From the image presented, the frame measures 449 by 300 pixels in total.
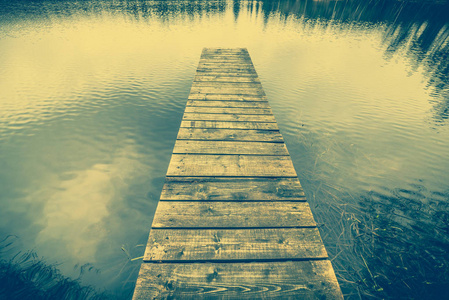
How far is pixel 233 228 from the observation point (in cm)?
238

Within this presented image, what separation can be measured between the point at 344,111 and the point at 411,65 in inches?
371

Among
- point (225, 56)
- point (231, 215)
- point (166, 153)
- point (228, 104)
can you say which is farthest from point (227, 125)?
point (225, 56)

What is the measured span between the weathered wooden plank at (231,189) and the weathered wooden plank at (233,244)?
0.48 metres

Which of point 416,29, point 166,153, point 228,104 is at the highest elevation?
point 228,104

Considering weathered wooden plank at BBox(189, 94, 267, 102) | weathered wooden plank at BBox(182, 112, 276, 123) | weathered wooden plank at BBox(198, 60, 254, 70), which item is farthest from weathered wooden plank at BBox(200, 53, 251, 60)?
weathered wooden plank at BBox(182, 112, 276, 123)

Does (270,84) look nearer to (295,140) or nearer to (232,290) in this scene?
(295,140)

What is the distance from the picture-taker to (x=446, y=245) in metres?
3.63

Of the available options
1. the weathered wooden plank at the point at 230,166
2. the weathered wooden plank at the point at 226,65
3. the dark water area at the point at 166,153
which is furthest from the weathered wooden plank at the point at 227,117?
the weathered wooden plank at the point at 226,65

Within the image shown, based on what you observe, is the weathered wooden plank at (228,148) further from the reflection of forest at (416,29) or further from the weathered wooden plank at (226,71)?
the reflection of forest at (416,29)

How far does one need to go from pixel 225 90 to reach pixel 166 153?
9.34 ft

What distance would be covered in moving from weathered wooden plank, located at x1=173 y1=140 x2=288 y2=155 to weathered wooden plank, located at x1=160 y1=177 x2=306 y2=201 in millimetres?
685

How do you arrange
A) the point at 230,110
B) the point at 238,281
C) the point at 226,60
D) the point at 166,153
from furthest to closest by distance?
the point at 226,60, the point at 166,153, the point at 230,110, the point at 238,281

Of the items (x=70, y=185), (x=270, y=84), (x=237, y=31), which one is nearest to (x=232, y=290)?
(x=70, y=185)

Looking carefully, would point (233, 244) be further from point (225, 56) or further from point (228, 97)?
point (225, 56)
